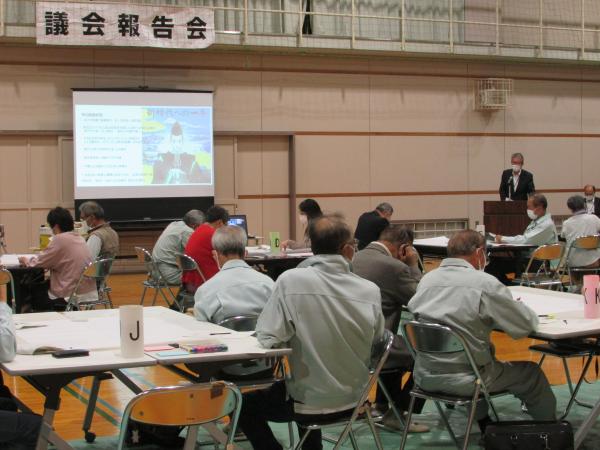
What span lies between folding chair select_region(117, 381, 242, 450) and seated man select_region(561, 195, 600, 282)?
5.89 m

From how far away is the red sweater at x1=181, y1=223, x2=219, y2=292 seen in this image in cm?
701

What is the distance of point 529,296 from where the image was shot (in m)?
4.92

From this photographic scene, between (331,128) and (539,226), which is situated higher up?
(331,128)

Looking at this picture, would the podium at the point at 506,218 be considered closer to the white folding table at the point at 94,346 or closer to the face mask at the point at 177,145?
the face mask at the point at 177,145

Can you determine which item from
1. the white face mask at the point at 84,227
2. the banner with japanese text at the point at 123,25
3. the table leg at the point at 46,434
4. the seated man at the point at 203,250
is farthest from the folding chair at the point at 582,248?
the table leg at the point at 46,434

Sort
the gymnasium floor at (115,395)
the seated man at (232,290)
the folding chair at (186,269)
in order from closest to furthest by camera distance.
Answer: the seated man at (232,290) → the gymnasium floor at (115,395) → the folding chair at (186,269)

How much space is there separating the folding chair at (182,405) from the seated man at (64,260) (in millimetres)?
4006

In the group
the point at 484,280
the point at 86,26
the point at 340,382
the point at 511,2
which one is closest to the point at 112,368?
the point at 340,382

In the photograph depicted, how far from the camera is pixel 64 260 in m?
6.75

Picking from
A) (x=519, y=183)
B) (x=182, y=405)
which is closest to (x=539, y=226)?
(x=519, y=183)

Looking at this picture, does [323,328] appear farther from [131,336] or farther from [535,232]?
[535,232]

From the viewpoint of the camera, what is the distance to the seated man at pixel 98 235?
748 cm

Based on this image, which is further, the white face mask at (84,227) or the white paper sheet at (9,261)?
the white face mask at (84,227)

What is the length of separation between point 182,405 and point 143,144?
8.74 meters
